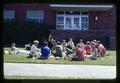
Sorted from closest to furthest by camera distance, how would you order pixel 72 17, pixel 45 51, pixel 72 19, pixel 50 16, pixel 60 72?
1. pixel 60 72
2. pixel 45 51
3. pixel 50 16
4. pixel 72 19
5. pixel 72 17

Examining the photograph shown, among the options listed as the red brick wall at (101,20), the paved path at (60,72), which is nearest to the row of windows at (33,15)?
the red brick wall at (101,20)

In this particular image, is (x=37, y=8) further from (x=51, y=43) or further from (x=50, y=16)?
(x=51, y=43)

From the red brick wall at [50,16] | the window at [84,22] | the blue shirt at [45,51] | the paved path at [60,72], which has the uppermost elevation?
the red brick wall at [50,16]

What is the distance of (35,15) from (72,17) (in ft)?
5.95

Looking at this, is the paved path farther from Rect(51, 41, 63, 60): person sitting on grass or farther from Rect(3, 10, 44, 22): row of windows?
Rect(3, 10, 44, 22): row of windows

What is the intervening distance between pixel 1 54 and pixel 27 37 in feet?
37.0

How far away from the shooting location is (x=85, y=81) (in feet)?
11.4

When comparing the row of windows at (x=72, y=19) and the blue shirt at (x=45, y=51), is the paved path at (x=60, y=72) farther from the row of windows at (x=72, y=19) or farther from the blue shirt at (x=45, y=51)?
the row of windows at (x=72, y=19)

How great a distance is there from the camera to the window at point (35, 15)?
15.6 meters

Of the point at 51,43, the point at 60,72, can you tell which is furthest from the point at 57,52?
the point at 60,72

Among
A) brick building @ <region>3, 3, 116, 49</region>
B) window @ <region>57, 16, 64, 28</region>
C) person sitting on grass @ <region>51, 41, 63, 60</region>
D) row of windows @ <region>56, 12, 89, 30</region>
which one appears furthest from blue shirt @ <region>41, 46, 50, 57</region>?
row of windows @ <region>56, 12, 89, 30</region>

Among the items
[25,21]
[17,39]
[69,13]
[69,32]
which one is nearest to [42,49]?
[17,39]

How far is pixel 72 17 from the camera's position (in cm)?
1675

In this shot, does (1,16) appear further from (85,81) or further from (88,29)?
(88,29)
